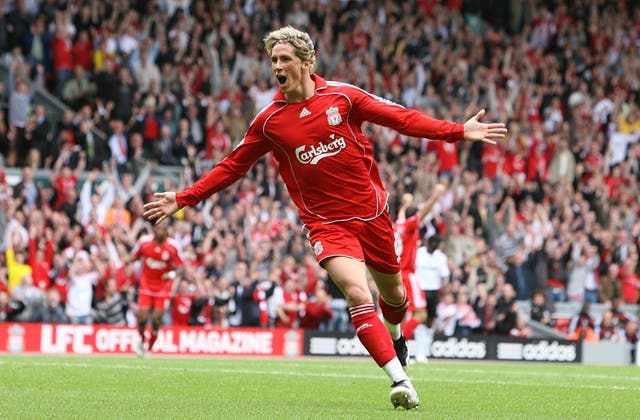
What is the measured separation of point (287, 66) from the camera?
9.45 meters

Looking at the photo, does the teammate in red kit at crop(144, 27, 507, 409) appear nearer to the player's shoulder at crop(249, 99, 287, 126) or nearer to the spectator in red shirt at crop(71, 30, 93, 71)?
the player's shoulder at crop(249, 99, 287, 126)

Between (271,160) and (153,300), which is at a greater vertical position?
(271,160)

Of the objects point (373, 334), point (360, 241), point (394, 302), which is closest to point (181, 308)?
point (394, 302)

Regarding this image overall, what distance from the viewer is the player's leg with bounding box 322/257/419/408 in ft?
29.1

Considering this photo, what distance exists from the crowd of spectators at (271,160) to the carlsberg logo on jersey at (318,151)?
1288cm

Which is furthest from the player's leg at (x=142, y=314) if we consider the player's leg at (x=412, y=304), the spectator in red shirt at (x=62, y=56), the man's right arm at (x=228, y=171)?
the man's right arm at (x=228, y=171)

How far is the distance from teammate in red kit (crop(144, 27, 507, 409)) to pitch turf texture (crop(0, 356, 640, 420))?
866 mm

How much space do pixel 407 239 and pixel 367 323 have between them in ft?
29.5

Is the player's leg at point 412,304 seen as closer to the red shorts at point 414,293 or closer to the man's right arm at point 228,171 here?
the red shorts at point 414,293

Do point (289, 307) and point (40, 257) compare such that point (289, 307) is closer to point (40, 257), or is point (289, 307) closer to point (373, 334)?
point (40, 257)

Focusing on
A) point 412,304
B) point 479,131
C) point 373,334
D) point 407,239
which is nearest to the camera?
point 479,131

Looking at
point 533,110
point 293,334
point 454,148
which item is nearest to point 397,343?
point 293,334

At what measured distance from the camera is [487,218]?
88.7 feet

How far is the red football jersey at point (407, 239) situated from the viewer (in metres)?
17.9
